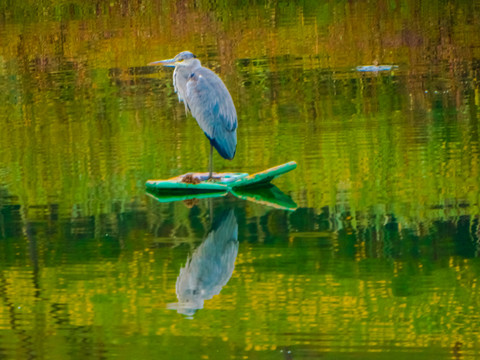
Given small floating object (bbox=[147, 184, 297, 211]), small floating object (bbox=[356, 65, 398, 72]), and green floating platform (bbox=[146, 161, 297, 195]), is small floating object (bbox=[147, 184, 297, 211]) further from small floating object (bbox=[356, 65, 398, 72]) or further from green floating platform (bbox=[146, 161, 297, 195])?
small floating object (bbox=[356, 65, 398, 72])

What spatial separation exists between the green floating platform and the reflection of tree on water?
0.59m

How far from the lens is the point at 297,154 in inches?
443

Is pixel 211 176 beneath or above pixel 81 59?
beneath

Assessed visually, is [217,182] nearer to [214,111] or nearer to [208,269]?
[214,111]

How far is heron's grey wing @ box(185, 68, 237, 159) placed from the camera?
389 inches

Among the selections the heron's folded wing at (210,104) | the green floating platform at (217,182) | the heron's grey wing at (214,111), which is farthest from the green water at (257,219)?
the heron's folded wing at (210,104)

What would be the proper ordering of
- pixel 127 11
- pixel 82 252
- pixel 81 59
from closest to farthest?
pixel 82 252 < pixel 81 59 < pixel 127 11

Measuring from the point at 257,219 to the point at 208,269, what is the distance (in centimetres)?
132

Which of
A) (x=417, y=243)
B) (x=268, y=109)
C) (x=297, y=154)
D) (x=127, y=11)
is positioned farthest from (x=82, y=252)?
(x=127, y=11)

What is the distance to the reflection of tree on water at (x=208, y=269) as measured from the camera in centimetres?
718

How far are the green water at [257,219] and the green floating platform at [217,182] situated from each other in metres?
0.15

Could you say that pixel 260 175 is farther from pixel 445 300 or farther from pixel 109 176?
pixel 445 300

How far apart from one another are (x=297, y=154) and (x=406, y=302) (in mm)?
4534

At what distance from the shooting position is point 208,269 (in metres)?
7.78
